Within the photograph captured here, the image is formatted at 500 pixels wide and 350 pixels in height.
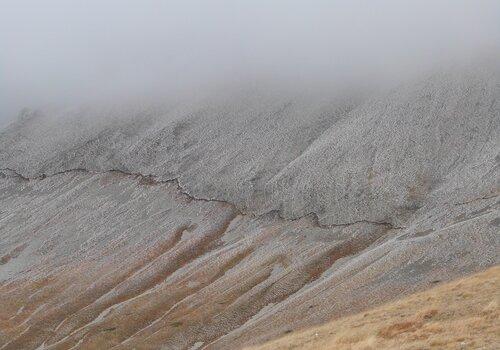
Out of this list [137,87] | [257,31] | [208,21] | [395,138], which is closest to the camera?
[395,138]

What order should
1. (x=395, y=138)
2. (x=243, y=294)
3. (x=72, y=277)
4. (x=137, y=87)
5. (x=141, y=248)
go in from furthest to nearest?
(x=137, y=87), (x=395, y=138), (x=141, y=248), (x=72, y=277), (x=243, y=294)

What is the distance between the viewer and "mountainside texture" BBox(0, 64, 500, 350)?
60.9m

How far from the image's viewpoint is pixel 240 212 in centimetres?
8488

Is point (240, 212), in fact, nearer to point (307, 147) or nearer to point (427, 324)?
point (307, 147)

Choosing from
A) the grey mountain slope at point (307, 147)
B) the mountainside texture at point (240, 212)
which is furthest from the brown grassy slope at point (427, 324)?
the grey mountain slope at point (307, 147)

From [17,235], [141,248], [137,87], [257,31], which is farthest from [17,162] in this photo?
[257,31]

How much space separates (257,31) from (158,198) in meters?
74.6

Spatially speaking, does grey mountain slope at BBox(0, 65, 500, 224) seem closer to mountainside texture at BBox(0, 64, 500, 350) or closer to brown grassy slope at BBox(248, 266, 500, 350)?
mountainside texture at BBox(0, 64, 500, 350)

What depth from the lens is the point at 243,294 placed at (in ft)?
213

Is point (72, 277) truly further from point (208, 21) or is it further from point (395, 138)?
point (208, 21)

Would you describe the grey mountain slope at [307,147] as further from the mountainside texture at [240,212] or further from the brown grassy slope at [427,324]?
the brown grassy slope at [427,324]

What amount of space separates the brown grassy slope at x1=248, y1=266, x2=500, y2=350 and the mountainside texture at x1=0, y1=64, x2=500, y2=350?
226 inches

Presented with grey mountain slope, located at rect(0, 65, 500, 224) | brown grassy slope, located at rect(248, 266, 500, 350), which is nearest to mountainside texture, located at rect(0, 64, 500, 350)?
grey mountain slope, located at rect(0, 65, 500, 224)

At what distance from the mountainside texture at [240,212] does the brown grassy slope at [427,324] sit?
18.8 feet
